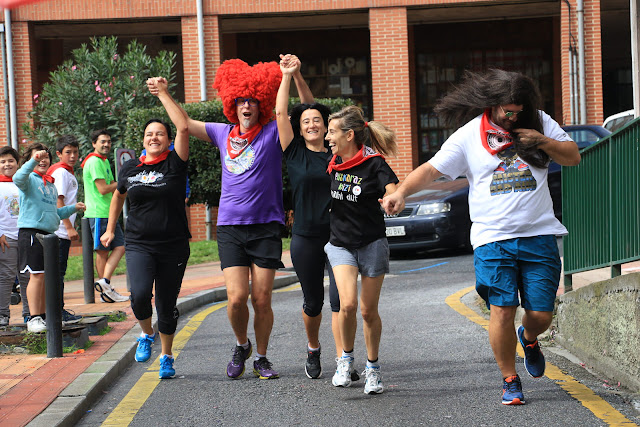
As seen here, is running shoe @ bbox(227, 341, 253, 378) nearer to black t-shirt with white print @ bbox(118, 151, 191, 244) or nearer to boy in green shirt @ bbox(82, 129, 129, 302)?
black t-shirt with white print @ bbox(118, 151, 191, 244)

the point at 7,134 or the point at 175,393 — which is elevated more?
the point at 7,134

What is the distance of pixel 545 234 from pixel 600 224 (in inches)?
81.7

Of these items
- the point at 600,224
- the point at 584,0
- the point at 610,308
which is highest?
the point at 584,0

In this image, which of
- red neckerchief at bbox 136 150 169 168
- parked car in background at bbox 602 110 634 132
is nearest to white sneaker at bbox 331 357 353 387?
red neckerchief at bbox 136 150 169 168

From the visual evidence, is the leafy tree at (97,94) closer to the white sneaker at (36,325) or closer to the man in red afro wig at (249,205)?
the white sneaker at (36,325)

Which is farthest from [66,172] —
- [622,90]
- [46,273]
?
[622,90]

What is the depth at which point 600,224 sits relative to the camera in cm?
725

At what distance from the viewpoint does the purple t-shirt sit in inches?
248

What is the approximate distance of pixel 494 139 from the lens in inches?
215

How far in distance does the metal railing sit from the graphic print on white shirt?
1140 millimetres

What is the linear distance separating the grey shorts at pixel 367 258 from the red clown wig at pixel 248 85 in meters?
1.24

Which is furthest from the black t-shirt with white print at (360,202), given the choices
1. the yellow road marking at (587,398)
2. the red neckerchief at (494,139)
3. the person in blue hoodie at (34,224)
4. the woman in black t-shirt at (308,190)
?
the person in blue hoodie at (34,224)

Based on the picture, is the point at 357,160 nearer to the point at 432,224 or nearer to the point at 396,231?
the point at 432,224

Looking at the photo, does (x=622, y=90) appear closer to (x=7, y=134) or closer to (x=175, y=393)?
(x=7, y=134)
